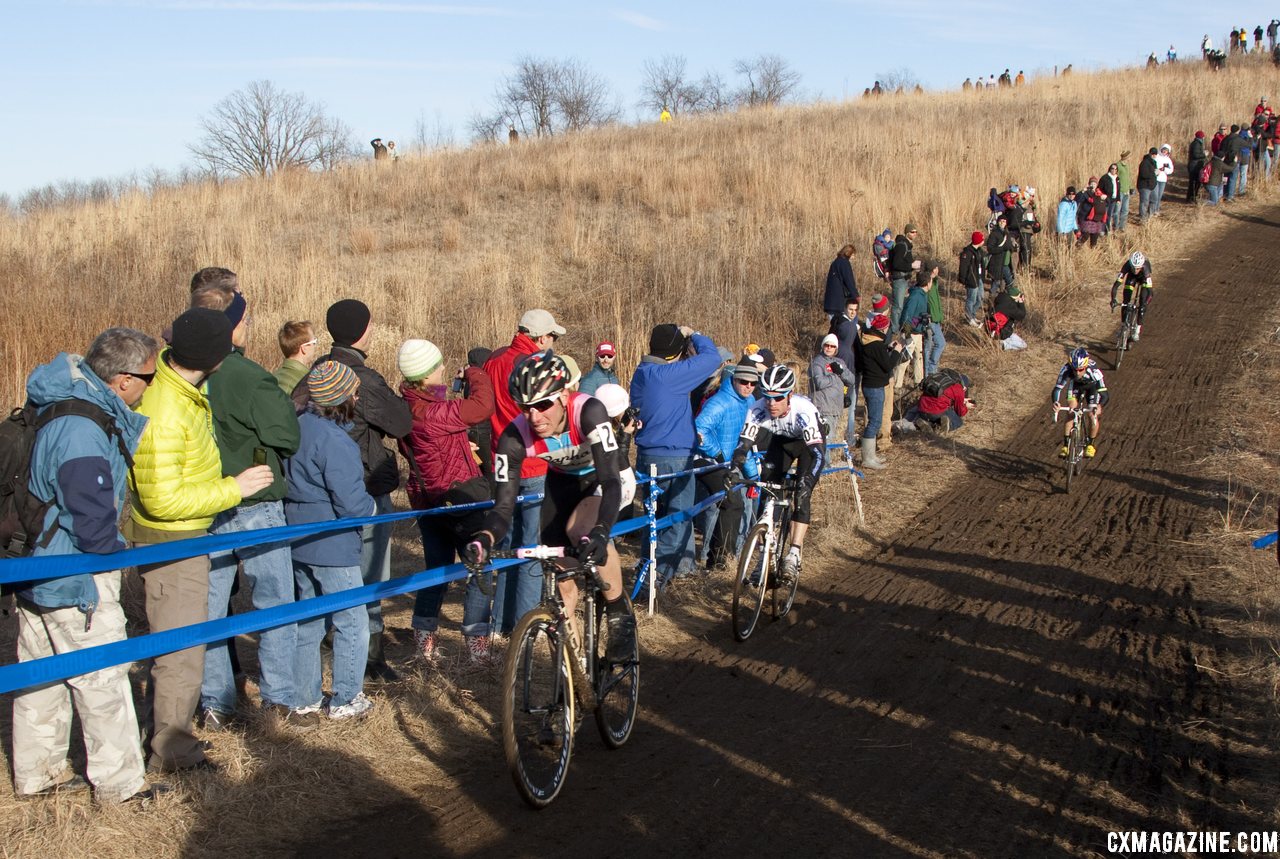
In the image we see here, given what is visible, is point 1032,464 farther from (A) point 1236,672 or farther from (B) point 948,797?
(B) point 948,797

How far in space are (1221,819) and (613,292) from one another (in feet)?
52.5

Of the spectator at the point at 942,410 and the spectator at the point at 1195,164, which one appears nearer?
the spectator at the point at 942,410

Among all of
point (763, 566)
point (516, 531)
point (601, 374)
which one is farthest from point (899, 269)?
point (516, 531)

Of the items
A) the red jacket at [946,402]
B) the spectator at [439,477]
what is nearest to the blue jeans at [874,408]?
the red jacket at [946,402]

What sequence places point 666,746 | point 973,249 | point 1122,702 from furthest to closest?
point 973,249, point 1122,702, point 666,746

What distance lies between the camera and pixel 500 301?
748 inches

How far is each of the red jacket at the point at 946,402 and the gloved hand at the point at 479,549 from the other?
11.6 meters

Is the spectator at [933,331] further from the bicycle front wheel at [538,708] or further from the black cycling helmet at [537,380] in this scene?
the bicycle front wheel at [538,708]

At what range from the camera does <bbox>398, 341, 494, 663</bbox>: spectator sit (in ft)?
22.8

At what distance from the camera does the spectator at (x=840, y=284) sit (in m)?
15.8

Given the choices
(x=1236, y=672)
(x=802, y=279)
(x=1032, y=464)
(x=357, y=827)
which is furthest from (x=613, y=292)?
(x=357, y=827)

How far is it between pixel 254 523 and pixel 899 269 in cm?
1428

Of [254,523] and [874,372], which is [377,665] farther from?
[874,372]

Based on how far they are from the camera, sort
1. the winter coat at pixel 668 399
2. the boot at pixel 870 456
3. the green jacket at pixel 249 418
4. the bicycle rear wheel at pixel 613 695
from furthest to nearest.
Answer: the boot at pixel 870 456 < the winter coat at pixel 668 399 < the green jacket at pixel 249 418 < the bicycle rear wheel at pixel 613 695
